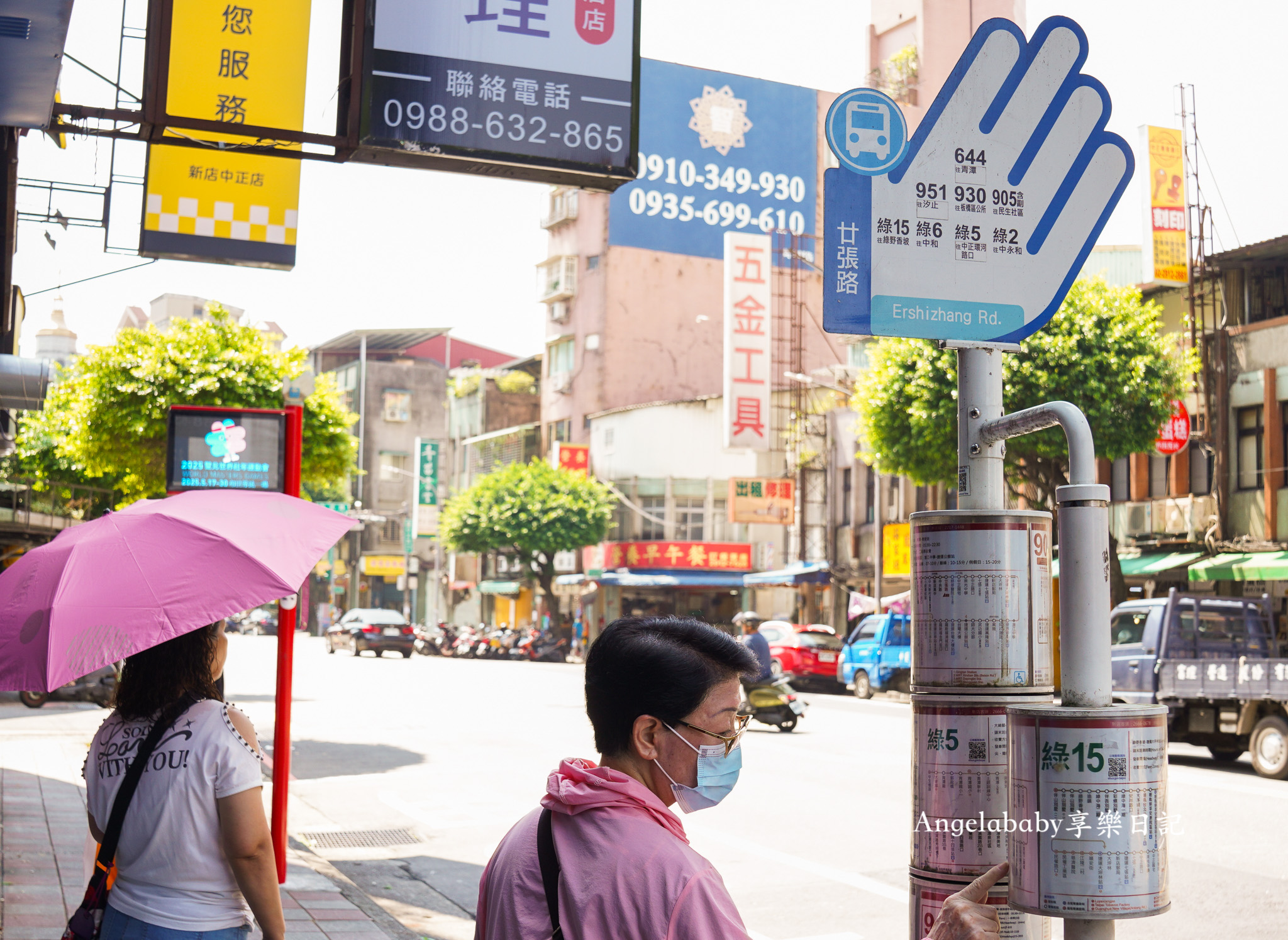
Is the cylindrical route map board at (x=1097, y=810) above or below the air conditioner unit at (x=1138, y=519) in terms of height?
below

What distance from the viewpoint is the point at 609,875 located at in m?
1.96

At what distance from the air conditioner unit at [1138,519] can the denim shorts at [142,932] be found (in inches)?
1012

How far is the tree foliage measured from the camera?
2277 centimetres

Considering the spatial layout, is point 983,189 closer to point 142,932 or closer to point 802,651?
point 142,932

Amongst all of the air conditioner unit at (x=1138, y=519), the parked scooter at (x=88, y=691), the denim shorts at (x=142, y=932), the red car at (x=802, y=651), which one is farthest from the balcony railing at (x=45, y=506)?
the air conditioner unit at (x=1138, y=519)

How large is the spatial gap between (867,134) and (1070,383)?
2059 centimetres

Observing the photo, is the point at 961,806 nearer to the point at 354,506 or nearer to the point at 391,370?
the point at 354,506

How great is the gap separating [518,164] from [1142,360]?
64.8ft

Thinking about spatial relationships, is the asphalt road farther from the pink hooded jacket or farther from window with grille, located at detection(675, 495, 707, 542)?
window with grille, located at detection(675, 495, 707, 542)

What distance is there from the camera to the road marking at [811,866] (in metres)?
7.67

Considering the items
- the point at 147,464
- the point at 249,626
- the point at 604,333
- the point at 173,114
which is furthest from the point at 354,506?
the point at 173,114

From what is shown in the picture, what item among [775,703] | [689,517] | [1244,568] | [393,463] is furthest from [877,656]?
[393,463]

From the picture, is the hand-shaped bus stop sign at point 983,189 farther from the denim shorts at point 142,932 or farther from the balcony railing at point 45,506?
the balcony railing at point 45,506

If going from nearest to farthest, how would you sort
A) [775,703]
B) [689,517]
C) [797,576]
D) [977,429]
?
[977,429], [775,703], [797,576], [689,517]
